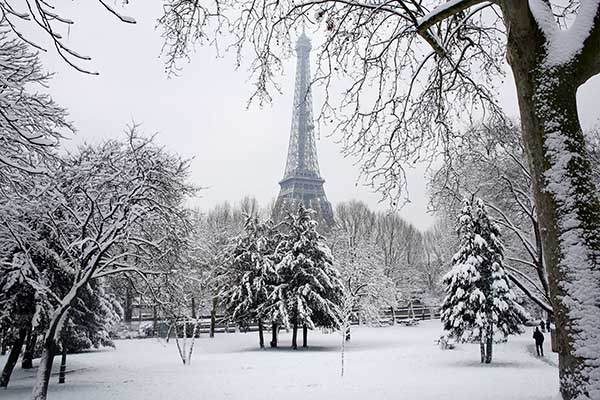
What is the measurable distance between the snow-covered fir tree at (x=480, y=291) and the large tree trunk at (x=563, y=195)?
16879 mm

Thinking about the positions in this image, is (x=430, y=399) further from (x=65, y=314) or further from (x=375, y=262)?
(x=375, y=262)

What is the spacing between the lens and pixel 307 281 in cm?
3012

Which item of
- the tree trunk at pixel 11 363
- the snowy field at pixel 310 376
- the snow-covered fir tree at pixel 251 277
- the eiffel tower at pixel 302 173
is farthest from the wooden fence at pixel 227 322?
the tree trunk at pixel 11 363

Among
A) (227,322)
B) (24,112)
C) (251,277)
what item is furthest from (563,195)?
(227,322)

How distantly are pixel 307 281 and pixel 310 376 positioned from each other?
13014 mm

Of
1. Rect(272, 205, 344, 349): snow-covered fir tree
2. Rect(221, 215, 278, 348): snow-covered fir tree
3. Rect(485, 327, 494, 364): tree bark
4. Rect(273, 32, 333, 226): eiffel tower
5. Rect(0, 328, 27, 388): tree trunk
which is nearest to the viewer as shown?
Rect(0, 328, 27, 388): tree trunk

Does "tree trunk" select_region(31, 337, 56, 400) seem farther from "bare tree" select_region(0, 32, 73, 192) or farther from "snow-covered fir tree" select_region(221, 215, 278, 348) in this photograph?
"snow-covered fir tree" select_region(221, 215, 278, 348)

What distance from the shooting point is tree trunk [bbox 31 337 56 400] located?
1109 cm

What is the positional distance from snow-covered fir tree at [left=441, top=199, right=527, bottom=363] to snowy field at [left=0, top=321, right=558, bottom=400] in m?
1.42

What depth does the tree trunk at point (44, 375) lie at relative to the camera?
1109 centimetres

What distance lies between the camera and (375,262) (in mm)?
43062

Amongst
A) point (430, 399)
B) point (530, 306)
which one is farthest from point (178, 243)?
point (530, 306)

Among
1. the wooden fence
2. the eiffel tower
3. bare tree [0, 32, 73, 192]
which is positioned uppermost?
the eiffel tower

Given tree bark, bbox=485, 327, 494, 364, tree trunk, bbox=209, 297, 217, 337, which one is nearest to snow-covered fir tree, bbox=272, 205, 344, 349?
tree trunk, bbox=209, 297, 217, 337
